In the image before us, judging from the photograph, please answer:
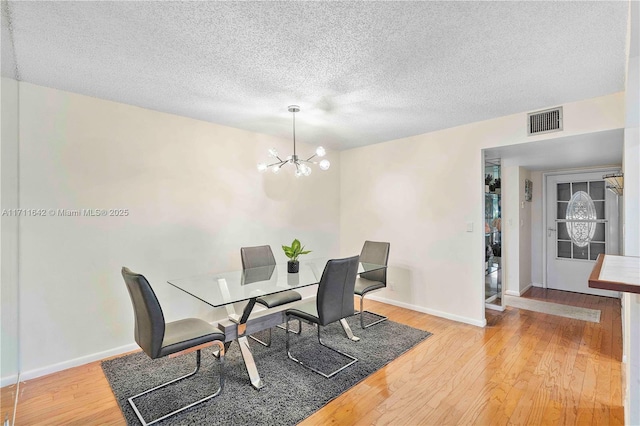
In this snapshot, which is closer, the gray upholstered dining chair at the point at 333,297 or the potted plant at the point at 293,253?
the gray upholstered dining chair at the point at 333,297

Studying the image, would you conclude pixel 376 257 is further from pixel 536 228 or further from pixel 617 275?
pixel 536 228

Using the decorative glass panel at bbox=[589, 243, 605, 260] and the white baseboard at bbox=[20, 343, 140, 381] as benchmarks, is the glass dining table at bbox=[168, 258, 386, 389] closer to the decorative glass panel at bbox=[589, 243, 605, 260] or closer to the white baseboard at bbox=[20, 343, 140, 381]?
the white baseboard at bbox=[20, 343, 140, 381]

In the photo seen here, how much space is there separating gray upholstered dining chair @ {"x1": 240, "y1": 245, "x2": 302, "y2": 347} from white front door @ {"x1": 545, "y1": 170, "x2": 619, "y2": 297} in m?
4.56

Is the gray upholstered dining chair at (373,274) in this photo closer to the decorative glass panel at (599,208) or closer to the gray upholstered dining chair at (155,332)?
the gray upholstered dining chair at (155,332)

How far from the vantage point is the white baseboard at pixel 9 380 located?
2.29 meters

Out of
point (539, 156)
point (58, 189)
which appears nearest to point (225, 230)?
point (58, 189)

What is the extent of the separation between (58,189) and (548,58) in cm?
392

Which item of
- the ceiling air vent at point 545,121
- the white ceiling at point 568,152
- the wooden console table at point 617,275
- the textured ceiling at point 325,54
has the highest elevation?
the textured ceiling at point 325,54

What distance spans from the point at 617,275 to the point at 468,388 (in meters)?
1.63

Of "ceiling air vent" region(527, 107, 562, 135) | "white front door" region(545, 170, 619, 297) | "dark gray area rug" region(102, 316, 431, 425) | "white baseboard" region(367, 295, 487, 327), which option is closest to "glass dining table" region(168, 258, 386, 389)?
"dark gray area rug" region(102, 316, 431, 425)

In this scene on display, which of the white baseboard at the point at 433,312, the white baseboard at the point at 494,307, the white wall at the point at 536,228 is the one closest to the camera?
the white baseboard at the point at 433,312

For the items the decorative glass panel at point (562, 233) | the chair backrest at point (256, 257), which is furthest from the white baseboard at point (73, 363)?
the decorative glass panel at point (562, 233)

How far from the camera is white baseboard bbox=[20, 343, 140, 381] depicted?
2.47m

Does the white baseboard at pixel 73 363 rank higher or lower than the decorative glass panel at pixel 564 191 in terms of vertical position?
lower
